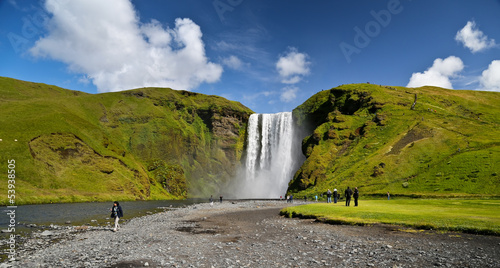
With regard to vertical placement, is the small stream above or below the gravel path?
below

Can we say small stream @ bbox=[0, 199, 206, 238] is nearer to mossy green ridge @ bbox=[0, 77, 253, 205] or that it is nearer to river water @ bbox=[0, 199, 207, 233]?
river water @ bbox=[0, 199, 207, 233]

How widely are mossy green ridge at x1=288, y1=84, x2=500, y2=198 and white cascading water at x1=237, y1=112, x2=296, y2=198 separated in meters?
10.3

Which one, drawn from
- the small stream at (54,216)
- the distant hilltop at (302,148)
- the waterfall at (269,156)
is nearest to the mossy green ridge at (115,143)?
the distant hilltop at (302,148)

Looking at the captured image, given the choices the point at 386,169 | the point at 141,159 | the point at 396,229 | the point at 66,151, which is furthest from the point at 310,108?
the point at 396,229

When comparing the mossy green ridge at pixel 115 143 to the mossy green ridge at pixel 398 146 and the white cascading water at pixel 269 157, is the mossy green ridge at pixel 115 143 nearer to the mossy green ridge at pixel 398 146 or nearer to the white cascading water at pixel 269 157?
the white cascading water at pixel 269 157

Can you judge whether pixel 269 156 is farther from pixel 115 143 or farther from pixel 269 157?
pixel 115 143

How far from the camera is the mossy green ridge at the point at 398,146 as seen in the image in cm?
5775

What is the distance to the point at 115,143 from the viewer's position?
4626 inches

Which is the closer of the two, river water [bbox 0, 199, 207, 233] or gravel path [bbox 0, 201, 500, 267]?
gravel path [bbox 0, 201, 500, 267]

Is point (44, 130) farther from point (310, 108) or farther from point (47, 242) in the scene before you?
point (310, 108)

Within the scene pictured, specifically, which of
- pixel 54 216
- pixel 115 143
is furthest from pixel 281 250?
pixel 115 143

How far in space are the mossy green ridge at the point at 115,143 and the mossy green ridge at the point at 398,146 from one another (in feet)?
204

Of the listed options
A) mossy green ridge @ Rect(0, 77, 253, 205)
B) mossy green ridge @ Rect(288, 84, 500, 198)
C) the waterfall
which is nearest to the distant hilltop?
mossy green ridge @ Rect(288, 84, 500, 198)

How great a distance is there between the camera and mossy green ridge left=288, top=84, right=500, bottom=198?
57.8m
